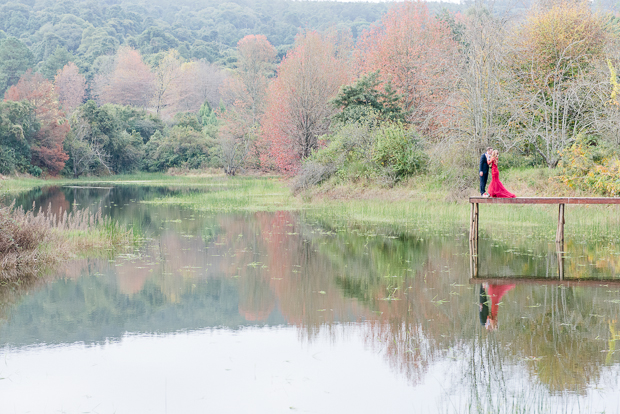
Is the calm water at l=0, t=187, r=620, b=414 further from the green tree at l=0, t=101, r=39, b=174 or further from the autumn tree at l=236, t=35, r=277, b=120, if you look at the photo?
the autumn tree at l=236, t=35, r=277, b=120

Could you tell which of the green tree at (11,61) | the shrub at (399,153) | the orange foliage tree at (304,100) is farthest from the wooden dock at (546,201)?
the green tree at (11,61)

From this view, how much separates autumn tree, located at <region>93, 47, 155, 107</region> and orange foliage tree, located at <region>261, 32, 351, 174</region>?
42730 mm

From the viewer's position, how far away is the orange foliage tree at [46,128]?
4838cm

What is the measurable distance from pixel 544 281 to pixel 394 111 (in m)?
20.3

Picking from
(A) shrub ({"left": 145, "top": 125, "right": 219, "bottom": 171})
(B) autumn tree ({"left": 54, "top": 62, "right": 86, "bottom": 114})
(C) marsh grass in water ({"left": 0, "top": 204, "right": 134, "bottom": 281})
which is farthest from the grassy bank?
(B) autumn tree ({"left": 54, "top": 62, "right": 86, "bottom": 114})

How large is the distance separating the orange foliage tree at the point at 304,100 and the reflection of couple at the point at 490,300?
25256mm

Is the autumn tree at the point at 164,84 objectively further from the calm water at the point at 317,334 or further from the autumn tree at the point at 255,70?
the calm water at the point at 317,334

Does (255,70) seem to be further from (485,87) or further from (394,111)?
(485,87)

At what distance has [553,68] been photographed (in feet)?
82.3

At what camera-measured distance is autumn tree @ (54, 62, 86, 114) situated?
70.5 m

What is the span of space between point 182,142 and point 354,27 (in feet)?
189

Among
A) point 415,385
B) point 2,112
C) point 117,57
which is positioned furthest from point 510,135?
point 117,57

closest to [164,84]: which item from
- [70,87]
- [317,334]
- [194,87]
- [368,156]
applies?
[194,87]

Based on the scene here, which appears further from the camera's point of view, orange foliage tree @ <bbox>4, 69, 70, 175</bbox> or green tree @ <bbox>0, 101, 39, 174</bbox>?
orange foliage tree @ <bbox>4, 69, 70, 175</bbox>
